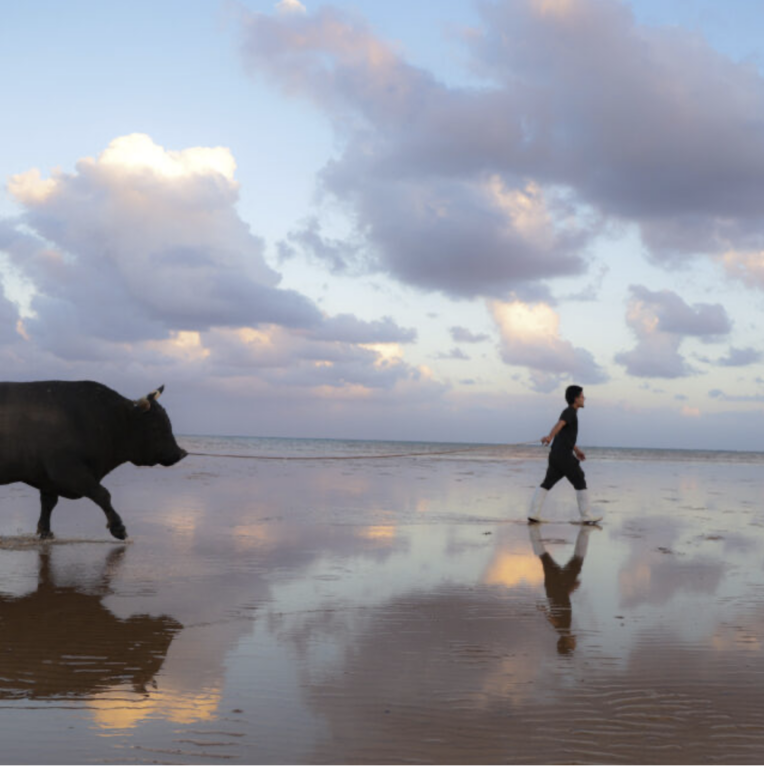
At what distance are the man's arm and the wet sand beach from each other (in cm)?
135

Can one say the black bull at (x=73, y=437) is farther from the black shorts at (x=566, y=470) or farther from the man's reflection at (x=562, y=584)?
the black shorts at (x=566, y=470)

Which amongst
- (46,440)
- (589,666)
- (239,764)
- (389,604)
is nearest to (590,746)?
(589,666)

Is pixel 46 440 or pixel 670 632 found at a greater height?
pixel 46 440

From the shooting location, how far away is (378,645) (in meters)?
4.68

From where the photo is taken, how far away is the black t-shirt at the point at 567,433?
11117 mm

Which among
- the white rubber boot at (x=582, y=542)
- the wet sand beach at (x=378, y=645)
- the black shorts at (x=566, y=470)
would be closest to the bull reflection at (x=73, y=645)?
the wet sand beach at (x=378, y=645)

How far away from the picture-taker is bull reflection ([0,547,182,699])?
3.94m

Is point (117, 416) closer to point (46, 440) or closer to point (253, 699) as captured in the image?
point (46, 440)

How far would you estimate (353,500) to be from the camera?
13.7 meters

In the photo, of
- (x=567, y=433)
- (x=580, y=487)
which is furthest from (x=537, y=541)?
(x=567, y=433)

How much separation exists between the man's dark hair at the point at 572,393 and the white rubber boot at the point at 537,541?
6.56ft

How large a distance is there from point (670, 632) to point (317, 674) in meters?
2.53

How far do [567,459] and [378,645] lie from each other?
681 centimetres

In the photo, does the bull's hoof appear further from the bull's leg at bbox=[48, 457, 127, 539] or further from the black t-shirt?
the black t-shirt
